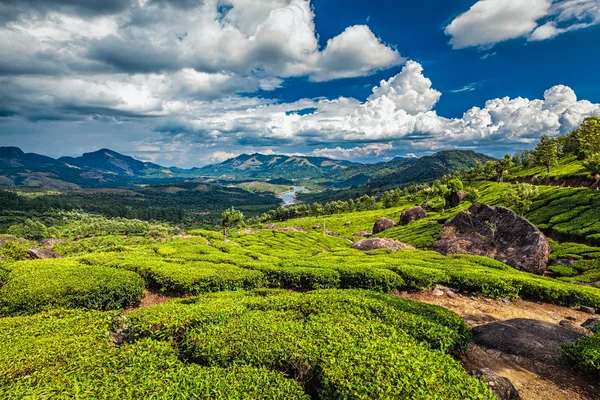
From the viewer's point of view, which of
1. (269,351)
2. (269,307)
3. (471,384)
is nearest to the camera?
(471,384)

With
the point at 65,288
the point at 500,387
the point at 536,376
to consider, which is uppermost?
the point at 65,288

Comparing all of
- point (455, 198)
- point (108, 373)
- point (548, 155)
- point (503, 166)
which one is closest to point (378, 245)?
point (108, 373)

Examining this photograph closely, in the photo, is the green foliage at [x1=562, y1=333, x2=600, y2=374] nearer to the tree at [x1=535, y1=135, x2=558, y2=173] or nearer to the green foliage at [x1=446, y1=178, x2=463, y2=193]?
the green foliage at [x1=446, y1=178, x2=463, y2=193]

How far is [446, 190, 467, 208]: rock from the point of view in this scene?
108406 millimetres

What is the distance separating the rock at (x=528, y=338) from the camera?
13609 millimetres

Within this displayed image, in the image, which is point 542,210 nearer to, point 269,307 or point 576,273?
point 576,273

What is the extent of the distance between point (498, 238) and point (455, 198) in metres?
69.6

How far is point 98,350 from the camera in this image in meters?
11.0

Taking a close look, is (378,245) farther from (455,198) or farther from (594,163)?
(455,198)

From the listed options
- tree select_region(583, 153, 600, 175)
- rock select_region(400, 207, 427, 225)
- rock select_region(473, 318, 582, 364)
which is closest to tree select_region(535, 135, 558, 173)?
tree select_region(583, 153, 600, 175)

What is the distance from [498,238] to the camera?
1812 inches

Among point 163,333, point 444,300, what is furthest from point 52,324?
point 444,300

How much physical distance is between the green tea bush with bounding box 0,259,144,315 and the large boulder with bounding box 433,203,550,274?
156 ft

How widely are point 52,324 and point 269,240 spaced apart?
182ft
